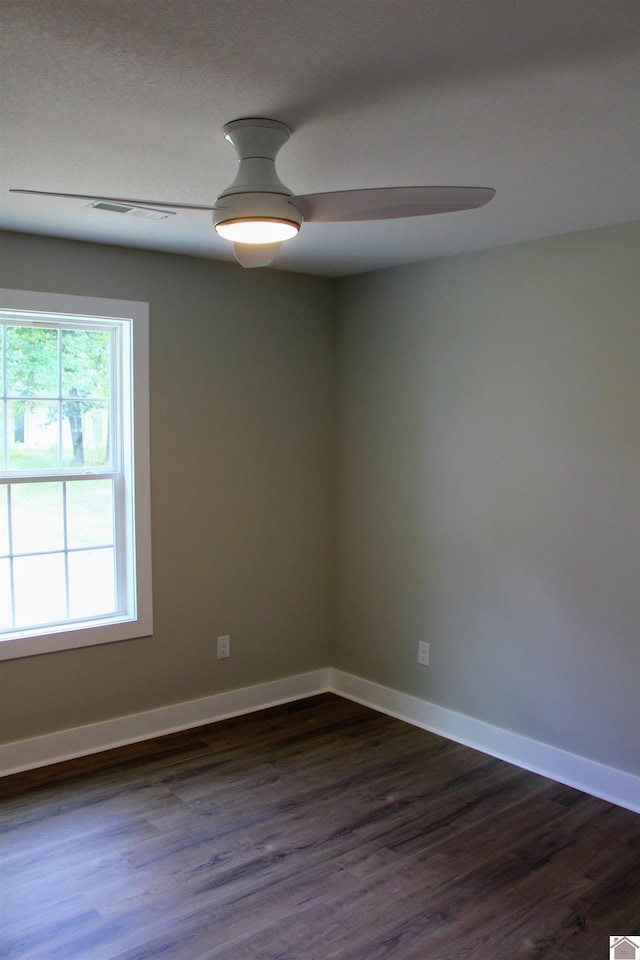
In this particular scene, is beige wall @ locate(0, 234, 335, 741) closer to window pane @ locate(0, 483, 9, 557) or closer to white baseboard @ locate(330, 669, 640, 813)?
white baseboard @ locate(330, 669, 640, 813)

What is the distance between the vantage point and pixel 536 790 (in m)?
3.28

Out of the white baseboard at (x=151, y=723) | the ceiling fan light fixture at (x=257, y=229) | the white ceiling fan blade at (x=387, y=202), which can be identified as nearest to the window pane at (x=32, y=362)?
the white baseboard at (x=151, y=723)

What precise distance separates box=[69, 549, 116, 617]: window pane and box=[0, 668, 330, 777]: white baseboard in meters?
0.54

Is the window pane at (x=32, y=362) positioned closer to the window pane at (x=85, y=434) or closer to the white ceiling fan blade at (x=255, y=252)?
the window pane at (x=85, y=434)

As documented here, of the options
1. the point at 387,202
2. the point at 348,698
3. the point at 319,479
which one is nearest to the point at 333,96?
the point at 387,202

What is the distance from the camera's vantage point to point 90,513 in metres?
3.70

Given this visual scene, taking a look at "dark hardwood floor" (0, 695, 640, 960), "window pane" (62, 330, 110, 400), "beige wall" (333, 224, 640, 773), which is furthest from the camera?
"window pane" (62, 330, 110, 400)

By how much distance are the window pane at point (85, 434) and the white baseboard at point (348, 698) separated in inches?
49.2

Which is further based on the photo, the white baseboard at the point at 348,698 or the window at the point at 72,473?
the window at the point at 72,473

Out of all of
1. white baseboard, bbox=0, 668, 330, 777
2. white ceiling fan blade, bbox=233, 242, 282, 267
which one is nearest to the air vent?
white ceiling fan blade, bbox=233, 242, 282, 267

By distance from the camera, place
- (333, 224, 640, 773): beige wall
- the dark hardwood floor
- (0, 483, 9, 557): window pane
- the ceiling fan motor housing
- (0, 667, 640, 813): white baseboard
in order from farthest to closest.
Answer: (0, 483, 9, 557): window pane → (0, 667, 640, 813): white baseboard → (333, 224, 640, 773): beige wall → the dark hardwood floor → the ceiling fan motor housing

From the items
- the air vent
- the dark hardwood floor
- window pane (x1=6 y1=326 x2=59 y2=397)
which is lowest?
the dark hardwood floor

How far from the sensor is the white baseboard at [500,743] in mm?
3184

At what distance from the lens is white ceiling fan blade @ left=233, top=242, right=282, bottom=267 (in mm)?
2375
